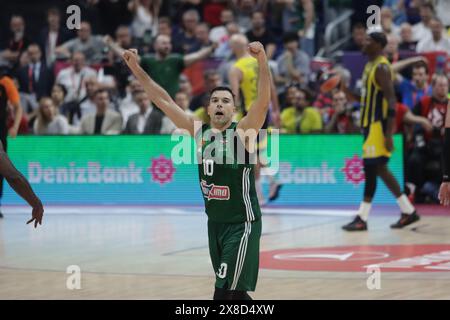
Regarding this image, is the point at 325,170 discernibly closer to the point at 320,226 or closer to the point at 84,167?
the point at 320,226

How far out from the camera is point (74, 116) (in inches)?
679

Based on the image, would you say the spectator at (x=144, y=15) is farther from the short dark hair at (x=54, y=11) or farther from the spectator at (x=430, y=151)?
the spectator at (x=430, y=151)

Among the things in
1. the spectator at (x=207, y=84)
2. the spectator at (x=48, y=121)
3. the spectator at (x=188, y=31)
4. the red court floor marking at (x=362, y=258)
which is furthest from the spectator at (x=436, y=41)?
the red court floor marking at (x=362, y=258)

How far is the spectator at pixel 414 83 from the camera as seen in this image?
606 inches

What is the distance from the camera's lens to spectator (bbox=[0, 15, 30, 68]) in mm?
18672

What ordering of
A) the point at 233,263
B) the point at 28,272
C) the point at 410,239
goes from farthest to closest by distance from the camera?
the point at 410,239
the point at 28,272
the point at 233,263

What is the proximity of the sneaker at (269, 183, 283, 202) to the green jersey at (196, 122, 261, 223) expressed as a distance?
26.5 feet

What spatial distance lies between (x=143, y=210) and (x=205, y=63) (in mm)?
3943

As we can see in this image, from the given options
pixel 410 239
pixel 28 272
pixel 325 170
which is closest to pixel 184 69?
pixel 325 170

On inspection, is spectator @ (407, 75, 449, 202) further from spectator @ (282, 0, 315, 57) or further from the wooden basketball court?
spectator @ (282, 0, 315, 57)

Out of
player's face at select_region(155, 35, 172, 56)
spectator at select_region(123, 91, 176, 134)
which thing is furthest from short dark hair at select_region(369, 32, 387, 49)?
player's face at select_region(155, 35, 172, 56)
